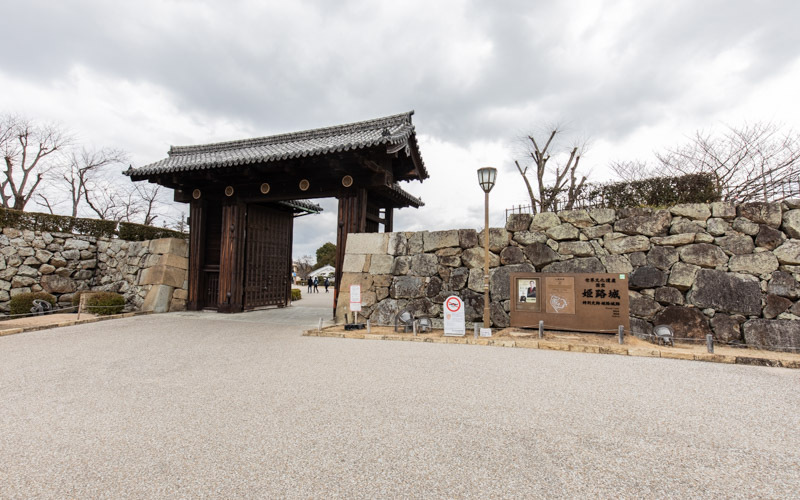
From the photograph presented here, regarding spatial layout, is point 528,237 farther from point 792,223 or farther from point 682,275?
point 792,223

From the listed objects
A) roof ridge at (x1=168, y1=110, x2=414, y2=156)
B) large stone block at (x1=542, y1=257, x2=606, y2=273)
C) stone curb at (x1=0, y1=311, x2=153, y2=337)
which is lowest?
stone curb at (x1=0, y1=311, x2=153, y2=337)

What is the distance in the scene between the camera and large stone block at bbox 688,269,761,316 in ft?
20.1

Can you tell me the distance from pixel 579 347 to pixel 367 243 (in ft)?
17.0

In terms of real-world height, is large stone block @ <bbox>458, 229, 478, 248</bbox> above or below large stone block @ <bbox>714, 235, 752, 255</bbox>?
above

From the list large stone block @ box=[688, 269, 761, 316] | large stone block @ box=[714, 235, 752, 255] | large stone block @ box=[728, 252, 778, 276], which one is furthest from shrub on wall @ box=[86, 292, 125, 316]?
large stone block @ box=[728, 252, 778, 276]

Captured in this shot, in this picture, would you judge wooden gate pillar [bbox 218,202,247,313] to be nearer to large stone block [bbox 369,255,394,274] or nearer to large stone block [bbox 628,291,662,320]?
large stone block [bbox 369,255,394,274]

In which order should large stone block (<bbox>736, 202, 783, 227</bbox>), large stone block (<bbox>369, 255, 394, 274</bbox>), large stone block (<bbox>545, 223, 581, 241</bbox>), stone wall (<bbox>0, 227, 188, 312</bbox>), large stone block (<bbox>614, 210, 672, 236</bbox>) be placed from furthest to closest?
stone wall (<bbox>0, 227, 188, 312</bbox>), large stone block (<bbox>369, 255, 394, 274</bbox>), large stone block (<bbox>545, 223, 581, 241</bbox>), large stone block (<bbox>614, 210, 672, 236</bbox>), large stone block (<bbox>736, 202, 783, 227</bbox>)

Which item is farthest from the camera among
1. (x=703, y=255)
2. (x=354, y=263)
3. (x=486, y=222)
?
(x=354, y=263)

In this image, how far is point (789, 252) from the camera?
6.01 m

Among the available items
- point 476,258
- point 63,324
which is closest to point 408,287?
point 476,258

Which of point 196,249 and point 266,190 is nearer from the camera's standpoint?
point 266,190

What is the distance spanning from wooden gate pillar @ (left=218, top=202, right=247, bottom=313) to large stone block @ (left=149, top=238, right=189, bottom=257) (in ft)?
5.82

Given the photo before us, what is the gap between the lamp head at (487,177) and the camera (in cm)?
720

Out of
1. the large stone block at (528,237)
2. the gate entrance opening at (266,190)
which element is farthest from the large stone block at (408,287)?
the large stone block at (528,237)
